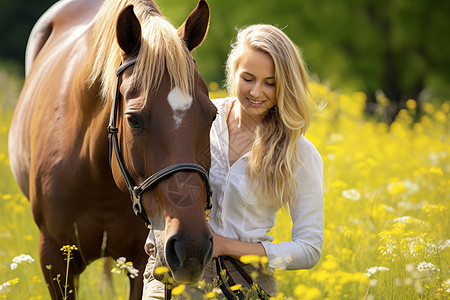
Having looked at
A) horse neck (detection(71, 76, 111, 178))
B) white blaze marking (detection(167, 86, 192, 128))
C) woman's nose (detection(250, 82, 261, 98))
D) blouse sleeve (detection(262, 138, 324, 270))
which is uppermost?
white blaze marking (detection(167, 86, 192, 128))

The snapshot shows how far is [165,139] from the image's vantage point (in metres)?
1.97

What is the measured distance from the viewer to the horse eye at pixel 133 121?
6.62 feet

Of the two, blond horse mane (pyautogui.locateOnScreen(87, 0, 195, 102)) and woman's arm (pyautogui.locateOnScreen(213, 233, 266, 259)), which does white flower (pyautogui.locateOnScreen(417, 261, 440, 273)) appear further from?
blond horse mane (pyautogui.locateOnScreen(87, 0, 195, 102))

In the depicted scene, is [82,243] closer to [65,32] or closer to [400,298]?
[400,298]

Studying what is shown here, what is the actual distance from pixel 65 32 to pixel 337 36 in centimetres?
883

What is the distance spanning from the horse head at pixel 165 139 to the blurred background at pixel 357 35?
928 cm

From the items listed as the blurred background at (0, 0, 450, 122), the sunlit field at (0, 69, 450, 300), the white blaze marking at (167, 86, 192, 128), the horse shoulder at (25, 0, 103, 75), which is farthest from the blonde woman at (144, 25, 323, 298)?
the blurred background at (0, 0, 450, 122)

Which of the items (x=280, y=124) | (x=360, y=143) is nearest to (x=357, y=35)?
(x=360, y=143)

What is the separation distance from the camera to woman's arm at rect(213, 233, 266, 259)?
2.20m

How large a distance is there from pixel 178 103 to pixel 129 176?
409 mm

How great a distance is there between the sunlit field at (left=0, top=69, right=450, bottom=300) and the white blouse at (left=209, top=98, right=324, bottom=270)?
17 cm

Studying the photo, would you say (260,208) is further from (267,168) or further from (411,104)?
(411,104)

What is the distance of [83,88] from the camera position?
8.58ft

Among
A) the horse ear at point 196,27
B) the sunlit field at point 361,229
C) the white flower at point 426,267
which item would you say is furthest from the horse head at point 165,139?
the white flower at point 426,267
